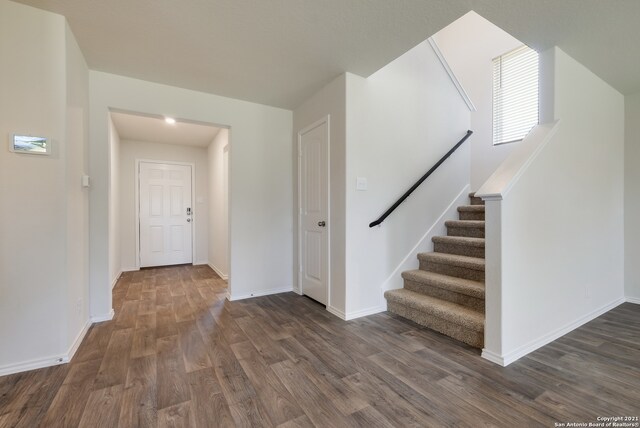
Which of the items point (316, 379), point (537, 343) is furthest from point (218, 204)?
point (537, 343)

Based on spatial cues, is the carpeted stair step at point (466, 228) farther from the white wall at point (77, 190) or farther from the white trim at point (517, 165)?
the white wall at point (77, 190)

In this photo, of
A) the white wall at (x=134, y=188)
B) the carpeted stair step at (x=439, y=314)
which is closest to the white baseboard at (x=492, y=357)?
the carpeted stair step at (x=439, y=314)

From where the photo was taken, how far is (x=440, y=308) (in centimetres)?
245

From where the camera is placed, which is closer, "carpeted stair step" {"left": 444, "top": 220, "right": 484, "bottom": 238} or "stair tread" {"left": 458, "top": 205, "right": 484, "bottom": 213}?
"carpeted stair step" {"left": 444, "top": 220, "right": 484, "bottom": 238}

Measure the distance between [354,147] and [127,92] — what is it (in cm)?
233

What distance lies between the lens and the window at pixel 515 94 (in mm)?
3768

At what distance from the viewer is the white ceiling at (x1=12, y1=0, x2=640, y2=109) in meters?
1.86

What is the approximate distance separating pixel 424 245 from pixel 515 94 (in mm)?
2559

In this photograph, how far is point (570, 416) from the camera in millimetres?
1446

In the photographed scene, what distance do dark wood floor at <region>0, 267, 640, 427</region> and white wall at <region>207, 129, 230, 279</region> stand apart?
1960mm

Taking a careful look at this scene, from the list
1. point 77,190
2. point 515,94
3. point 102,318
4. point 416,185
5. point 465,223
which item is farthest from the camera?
point 515,94

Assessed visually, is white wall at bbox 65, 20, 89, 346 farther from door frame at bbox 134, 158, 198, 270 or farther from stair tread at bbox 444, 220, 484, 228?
stair tread at bbox 444, 220, 484, 228

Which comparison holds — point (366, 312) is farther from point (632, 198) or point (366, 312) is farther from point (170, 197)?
point (170, 197)

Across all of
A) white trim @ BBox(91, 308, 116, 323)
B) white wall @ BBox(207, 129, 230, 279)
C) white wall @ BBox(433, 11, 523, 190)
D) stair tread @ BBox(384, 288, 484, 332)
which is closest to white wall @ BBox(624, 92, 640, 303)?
white wall @ BBox(433, 11, 523, 190)
